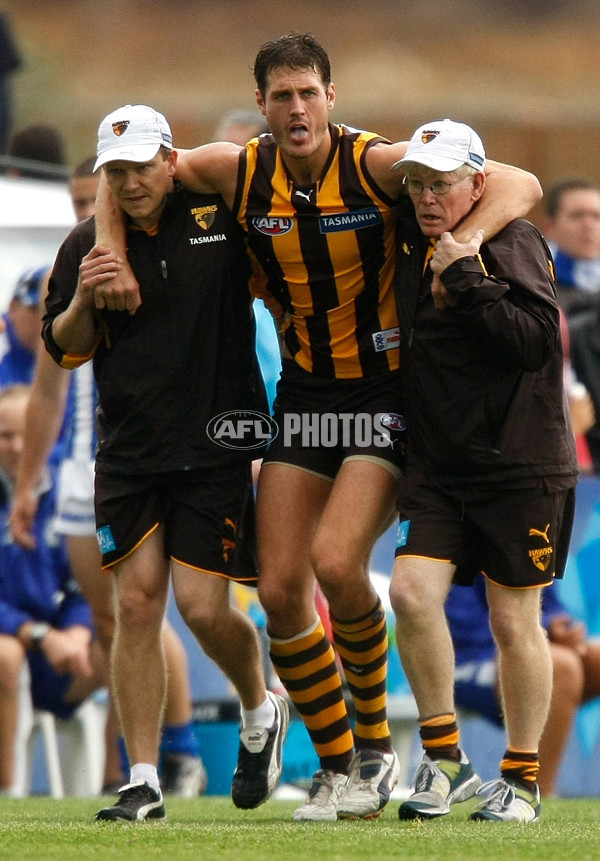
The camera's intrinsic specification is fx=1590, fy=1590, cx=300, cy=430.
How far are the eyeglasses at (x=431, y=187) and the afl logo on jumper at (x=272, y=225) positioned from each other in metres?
0.42

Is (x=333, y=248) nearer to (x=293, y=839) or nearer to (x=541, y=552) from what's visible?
(x=541, y=552)

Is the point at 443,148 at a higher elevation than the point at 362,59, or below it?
below

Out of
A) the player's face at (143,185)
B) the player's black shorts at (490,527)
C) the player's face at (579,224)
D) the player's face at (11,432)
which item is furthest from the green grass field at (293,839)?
the player's face at (579,224)

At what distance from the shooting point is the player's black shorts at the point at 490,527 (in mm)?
4758

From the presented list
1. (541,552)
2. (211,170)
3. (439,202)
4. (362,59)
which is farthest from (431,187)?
(362,59)

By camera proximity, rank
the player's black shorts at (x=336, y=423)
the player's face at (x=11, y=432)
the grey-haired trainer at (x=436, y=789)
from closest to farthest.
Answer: the grey-haired trainer at (x=436, y=789)
the player's black shorts at (x=336, y=423)
the player's face at (x=11, y=432)

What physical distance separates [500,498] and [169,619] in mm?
3209

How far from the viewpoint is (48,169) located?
30.6ft

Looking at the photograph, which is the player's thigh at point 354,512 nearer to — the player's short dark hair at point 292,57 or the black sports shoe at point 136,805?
the black sports shoe at point 136,805

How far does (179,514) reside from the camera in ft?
16.5

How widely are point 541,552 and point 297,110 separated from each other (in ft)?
5.02

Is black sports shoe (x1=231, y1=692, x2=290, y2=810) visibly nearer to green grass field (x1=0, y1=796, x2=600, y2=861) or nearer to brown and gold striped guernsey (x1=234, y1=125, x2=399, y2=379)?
green grass field (x1=0, y1=796, x2=600, y2=861)

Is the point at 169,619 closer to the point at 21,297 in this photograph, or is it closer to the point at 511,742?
the point at 21,297

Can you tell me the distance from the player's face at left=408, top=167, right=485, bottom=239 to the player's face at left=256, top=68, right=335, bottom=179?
1.18ft
